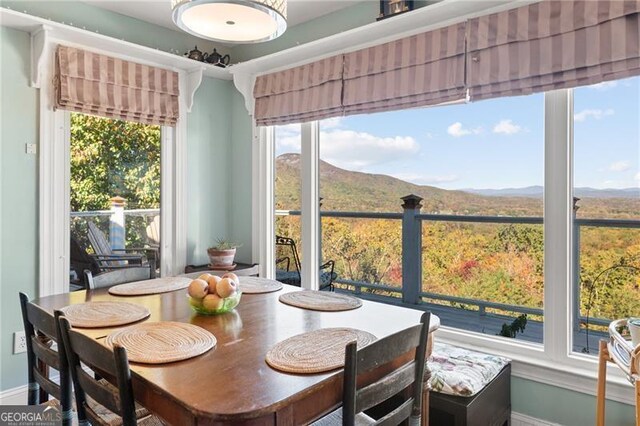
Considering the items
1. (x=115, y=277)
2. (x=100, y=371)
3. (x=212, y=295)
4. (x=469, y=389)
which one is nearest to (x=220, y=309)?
(x=212, y=295)

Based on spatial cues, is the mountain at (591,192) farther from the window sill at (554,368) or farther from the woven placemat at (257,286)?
the woven placemat at (257,286)

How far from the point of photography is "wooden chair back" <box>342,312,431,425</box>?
1.15 metres

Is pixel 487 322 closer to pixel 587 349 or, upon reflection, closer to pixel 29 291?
pixel 587 349

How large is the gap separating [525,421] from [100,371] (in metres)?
2.10

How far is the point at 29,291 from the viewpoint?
264cm

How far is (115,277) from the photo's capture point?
2.33 meters

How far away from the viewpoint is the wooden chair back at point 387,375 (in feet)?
3.76

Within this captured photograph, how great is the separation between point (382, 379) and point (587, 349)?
1.56m

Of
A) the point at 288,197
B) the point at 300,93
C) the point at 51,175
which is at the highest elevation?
the point at 300,93

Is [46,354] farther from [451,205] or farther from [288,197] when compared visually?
[451,205]

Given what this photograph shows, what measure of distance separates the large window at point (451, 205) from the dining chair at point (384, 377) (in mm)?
1333

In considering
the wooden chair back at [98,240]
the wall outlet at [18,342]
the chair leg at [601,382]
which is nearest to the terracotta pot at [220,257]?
the wooden chair back at [98,240]

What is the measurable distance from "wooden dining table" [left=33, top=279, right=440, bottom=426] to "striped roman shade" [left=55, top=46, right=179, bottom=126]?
184cm

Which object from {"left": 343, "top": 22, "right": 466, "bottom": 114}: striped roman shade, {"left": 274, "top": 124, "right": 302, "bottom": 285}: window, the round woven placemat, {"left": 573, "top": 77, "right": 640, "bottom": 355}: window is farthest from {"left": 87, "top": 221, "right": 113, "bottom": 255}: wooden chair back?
{"left": 573, "top": 77, "right": 640, "bottom": 355}: window
